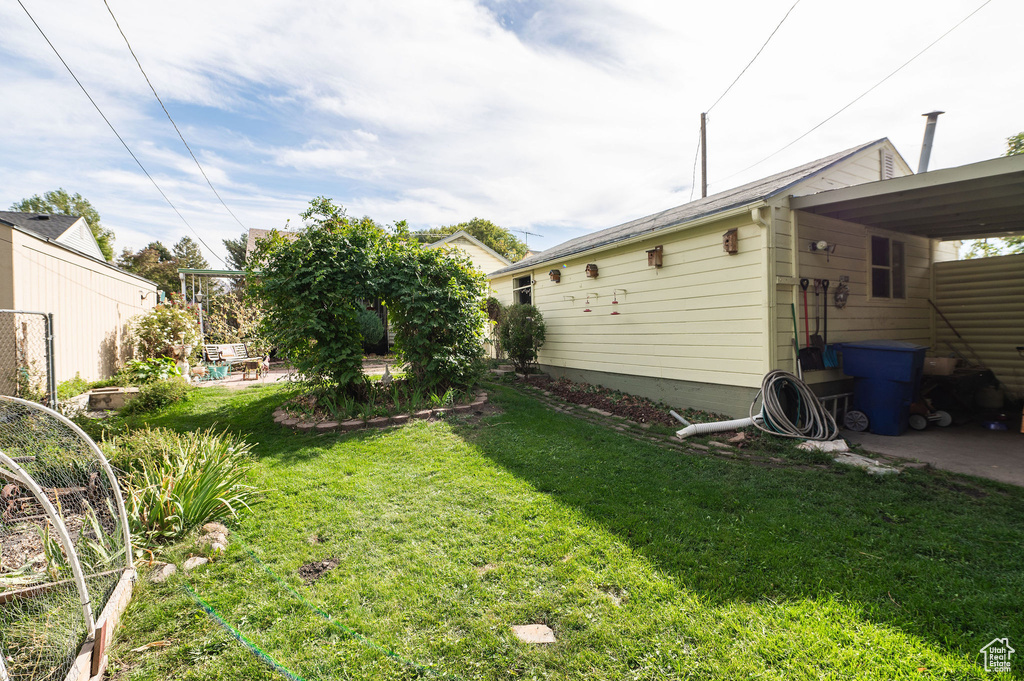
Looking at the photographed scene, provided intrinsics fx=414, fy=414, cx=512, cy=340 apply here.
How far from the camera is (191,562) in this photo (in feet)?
8.52

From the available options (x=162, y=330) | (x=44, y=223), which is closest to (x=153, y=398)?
(x=162, y=330)

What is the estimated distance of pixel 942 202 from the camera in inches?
201

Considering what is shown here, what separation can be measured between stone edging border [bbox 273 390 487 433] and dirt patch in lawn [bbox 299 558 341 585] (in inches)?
122

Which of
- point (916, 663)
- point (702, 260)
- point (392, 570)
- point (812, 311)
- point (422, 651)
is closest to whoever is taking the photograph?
point (916, 663)

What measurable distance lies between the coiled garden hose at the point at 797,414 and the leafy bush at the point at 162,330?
480 inches

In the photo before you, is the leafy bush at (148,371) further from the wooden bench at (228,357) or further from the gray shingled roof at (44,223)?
the gray shingled roof at (44,223)

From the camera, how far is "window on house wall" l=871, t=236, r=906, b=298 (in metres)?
6.48

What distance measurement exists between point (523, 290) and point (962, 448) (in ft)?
27.6

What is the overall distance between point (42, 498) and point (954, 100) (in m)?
11.6

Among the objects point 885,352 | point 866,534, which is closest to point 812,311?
point 885,352

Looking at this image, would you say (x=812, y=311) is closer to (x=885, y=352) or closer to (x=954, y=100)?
(x=885, y=352)

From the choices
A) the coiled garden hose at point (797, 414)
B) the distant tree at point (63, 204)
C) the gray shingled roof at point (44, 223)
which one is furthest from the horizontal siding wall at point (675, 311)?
the distant tree at point (63, 204)

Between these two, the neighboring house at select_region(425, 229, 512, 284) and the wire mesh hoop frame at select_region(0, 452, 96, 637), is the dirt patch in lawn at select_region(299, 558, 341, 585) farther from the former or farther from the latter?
the neighboring house at select_region(425, 229, 512, 284)

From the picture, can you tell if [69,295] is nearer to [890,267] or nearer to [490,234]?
[890,267]
